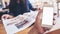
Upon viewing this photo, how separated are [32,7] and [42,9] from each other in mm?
91

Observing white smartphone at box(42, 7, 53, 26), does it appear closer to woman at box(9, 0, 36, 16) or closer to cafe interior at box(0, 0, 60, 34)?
cafe interior at box(0, 0, 60, 34)

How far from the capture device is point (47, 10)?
890mm

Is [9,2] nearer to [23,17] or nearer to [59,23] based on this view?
[23,17]

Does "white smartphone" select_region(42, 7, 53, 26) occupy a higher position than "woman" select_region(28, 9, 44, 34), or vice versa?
"white smartphone" select_region(42, 7, 53, 26)

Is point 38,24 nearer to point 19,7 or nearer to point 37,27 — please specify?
point 37,27

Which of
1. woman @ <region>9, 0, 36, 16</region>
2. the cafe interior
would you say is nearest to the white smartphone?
the cafe interior

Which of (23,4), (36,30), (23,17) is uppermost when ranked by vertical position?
(23,4)

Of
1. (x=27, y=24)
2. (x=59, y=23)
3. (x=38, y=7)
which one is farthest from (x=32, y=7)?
(x=59, y=23)

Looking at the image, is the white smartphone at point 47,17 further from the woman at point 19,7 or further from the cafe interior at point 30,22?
→ the woman at point 19,7

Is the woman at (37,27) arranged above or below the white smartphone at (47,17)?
below

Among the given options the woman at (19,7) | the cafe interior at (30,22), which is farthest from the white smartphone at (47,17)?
the woman at (19,7)

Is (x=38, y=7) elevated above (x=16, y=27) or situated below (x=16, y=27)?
above

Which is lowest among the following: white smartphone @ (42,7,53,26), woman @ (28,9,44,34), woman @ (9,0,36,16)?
woman @ (28,9,44,34)

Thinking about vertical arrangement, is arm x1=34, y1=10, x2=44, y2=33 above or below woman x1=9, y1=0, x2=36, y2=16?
below
